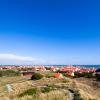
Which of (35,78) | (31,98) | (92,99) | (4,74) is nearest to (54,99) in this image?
(31,98)

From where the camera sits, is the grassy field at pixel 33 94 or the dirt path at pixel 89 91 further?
the dirt path at pixel 89 91

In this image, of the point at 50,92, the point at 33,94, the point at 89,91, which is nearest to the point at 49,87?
the point at 89,91

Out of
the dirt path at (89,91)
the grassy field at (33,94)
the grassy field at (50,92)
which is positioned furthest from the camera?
the dirt path at (89,91)

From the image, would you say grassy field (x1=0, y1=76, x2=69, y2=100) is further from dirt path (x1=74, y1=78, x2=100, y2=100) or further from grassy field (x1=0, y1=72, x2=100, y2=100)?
dirt path (x1=74, y1=78, x2=100, y2=100)

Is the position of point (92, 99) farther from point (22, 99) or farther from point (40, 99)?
point (22, 99)

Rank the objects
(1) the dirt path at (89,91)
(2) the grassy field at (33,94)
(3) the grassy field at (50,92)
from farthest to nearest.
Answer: (1) the dirt path at (89,91) < (3) the grassy field at (50,92) < (2) the grassy field at (33,94)

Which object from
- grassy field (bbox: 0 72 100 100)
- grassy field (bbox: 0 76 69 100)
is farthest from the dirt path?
grassy field (bbox: 0 76 69 100)

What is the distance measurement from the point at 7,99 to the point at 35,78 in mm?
32154

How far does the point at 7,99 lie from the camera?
17.4 meters

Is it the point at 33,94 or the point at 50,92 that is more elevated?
the point at 50,92

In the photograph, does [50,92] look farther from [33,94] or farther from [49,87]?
[49,87]

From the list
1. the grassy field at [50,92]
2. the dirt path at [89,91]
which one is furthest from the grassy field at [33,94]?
the dirt path at [89,91]

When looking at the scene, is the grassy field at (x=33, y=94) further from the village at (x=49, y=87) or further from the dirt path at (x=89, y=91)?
the dirt path at (x=89, y=91)

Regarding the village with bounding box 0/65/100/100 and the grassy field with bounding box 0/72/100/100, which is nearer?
the grassy field with bounding box 0/72/100/100
